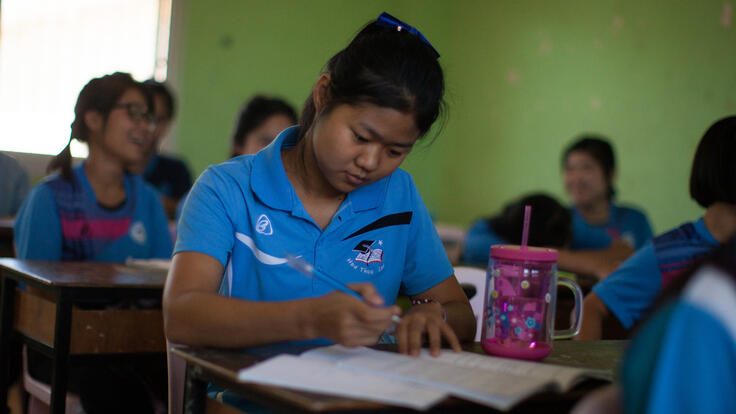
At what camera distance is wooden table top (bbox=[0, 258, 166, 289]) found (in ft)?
5.83

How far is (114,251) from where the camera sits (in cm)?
255

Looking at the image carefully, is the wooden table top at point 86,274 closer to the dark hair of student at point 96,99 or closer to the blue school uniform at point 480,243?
the dark hair of student at point 96,99

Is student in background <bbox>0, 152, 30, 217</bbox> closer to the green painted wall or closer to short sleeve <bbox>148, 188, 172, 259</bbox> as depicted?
the green painted wall

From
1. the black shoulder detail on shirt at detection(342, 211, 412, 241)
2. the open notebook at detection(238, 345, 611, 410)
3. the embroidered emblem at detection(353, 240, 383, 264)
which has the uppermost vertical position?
the black shoulder detail on shirt at detection(342, 211, 412, 241)

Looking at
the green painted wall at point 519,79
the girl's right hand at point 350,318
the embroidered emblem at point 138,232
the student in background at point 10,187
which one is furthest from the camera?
the green painted wall at point 519,79

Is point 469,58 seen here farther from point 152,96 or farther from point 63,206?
point 63,206

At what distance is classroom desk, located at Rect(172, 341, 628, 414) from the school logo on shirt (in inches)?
9.8

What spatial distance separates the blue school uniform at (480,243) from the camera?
3158 mm

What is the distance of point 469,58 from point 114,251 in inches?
136

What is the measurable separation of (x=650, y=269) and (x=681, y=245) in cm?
9

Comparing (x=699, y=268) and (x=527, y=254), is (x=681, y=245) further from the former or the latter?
(x=699, y=268)

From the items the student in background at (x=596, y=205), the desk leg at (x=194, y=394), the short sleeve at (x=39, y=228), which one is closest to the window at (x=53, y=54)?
the short sleeve at (x=39, y=228)

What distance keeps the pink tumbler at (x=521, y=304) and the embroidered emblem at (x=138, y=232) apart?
1.73 metres

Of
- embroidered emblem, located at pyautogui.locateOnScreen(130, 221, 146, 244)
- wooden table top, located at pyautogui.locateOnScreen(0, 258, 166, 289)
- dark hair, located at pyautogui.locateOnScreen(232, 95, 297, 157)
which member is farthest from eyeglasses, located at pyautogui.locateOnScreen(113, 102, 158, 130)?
wooden table top, located at pyautogui.locateOnScreen(0, 258, 166, 289)
